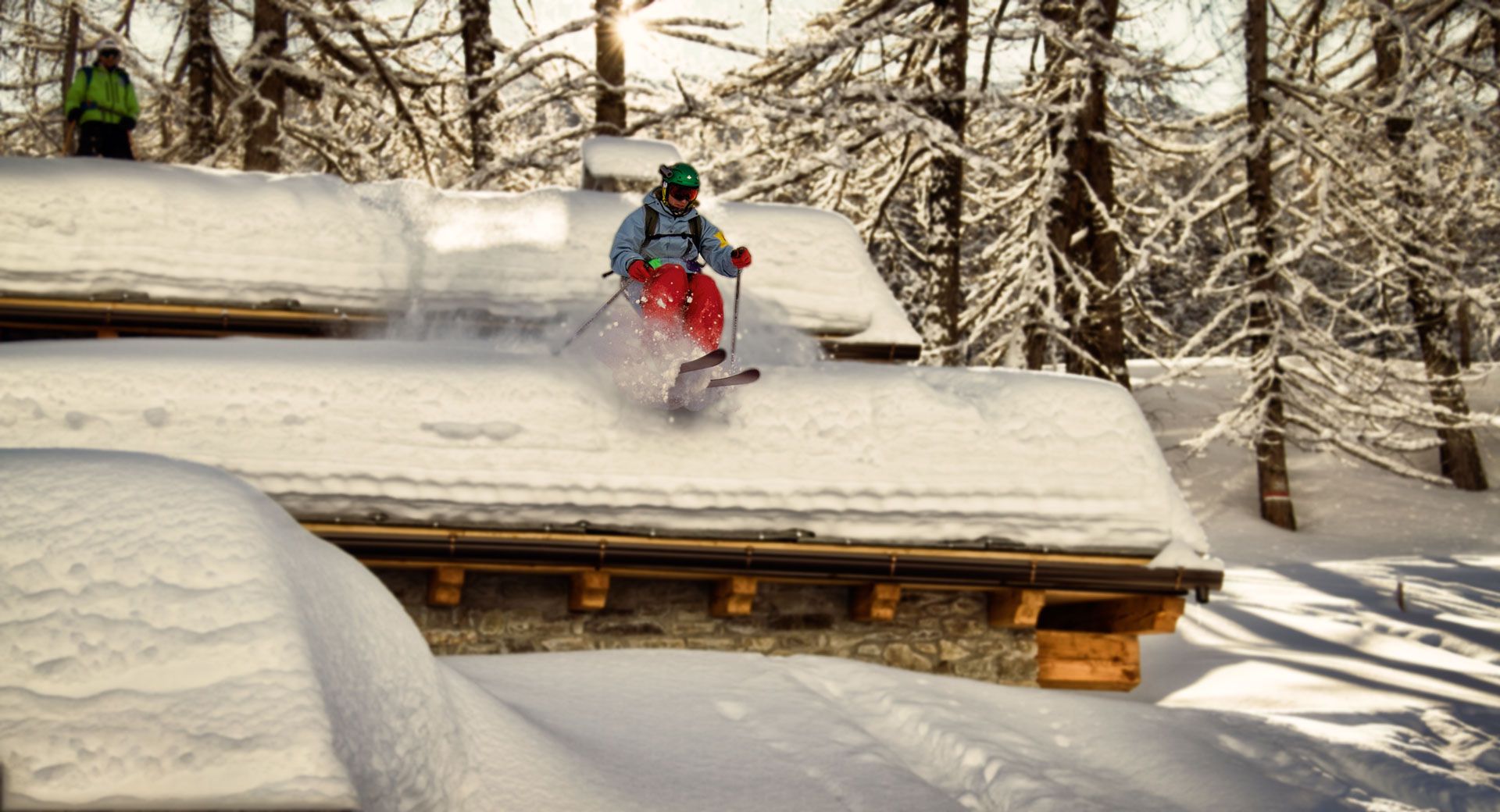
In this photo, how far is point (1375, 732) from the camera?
22.6 ft

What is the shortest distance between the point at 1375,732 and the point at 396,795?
6025 mm

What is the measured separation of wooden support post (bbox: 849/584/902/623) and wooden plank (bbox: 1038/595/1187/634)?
4.62 ft

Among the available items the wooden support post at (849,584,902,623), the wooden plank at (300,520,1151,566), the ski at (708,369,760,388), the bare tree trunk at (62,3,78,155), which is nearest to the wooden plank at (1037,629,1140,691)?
the wooden plank at (300,520,1151,566)

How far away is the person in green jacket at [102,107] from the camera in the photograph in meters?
9.70

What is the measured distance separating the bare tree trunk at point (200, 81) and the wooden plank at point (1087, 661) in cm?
1185

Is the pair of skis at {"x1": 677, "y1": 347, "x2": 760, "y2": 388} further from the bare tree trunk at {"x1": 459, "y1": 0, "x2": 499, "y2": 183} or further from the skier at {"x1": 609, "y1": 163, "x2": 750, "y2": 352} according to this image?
the bare tree trunk at {"x1": 459, "y1": 0, "x2": 499, "y2": 183}

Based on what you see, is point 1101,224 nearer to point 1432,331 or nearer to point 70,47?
point 1432,331

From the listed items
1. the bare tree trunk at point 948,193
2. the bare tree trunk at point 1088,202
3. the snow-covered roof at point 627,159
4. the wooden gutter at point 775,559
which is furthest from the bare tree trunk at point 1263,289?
the wooden gutter at point 775,559

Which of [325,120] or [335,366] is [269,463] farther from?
[325,120]

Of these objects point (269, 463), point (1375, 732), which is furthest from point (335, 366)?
point (1375, 732)

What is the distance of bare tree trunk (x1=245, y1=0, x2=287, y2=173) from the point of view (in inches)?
526

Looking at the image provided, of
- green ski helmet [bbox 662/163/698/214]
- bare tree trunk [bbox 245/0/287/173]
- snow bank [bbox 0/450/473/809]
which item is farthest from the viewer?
bare tree trunk [bbox 245/0/287/173]

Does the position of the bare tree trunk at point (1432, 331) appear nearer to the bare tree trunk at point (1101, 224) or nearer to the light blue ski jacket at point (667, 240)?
the bare tree trunk at point (1101, 224)

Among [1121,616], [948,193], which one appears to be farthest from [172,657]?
[948,193]
